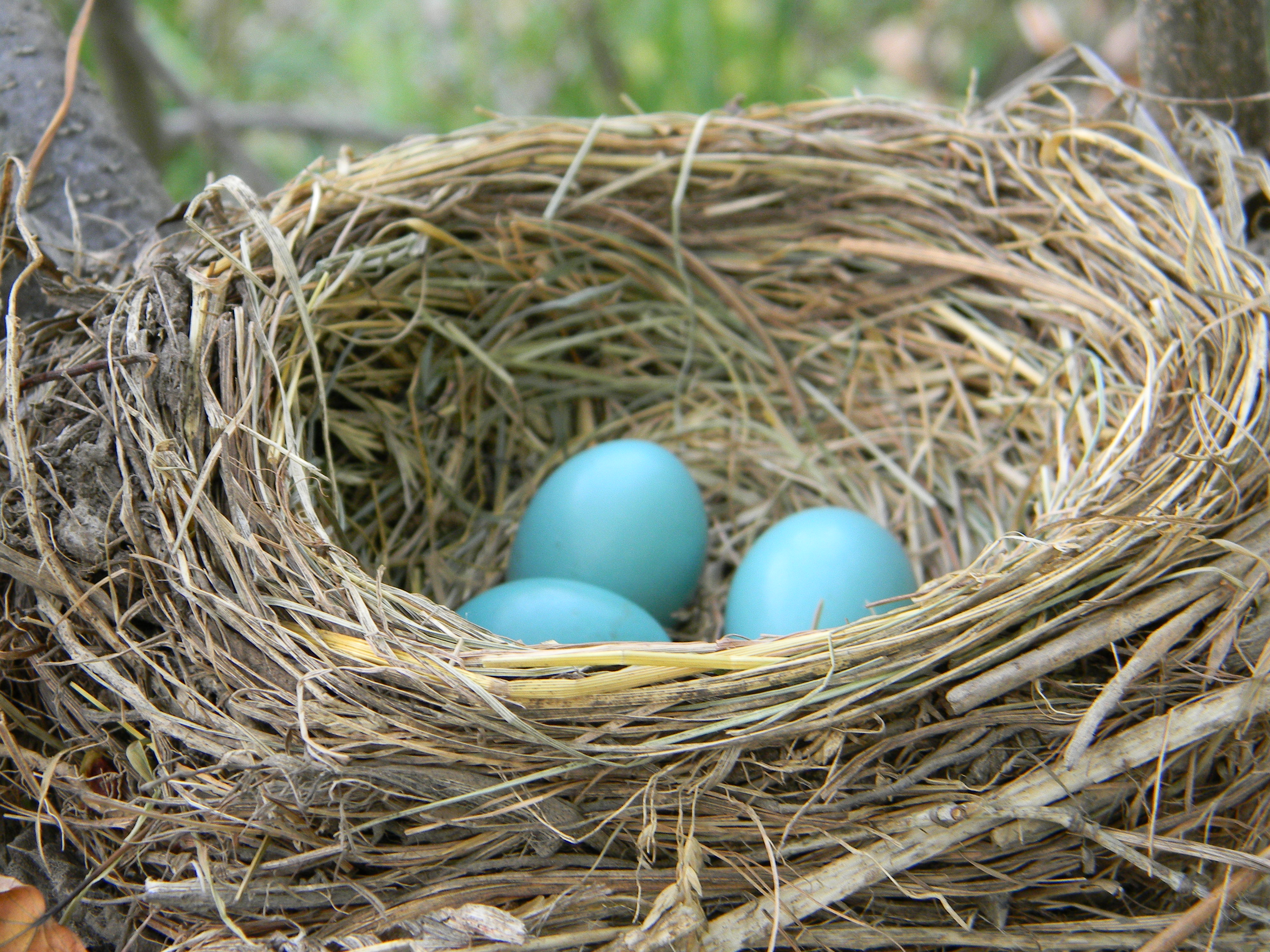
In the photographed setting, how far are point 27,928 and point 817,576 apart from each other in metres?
0.86

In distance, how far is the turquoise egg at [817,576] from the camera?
1102 mm

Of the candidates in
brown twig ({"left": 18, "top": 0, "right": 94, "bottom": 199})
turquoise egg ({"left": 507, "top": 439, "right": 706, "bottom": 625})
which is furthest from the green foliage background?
turquoise egg ({"left": 507, "top": 439, "right": 706, "bottom": 625})

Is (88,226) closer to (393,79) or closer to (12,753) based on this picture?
(12,753)

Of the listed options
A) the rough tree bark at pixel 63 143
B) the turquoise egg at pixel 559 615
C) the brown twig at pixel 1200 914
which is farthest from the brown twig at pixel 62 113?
the brown twig at pixel 1200 914

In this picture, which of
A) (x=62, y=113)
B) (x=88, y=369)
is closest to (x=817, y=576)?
(x=88, y=369)

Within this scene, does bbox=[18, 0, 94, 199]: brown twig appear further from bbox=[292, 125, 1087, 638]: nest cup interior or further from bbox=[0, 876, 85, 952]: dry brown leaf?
bbox=[0, 876, 85, 952]: dry brown leaf

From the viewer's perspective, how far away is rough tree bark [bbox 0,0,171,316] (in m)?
1.21

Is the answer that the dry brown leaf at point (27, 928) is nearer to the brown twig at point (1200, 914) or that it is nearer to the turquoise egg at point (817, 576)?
the turquoise egg at point (817, 576)

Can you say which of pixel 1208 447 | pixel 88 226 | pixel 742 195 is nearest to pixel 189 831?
pixel 88 226

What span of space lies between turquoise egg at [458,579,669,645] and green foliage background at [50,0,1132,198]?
5.69 ft

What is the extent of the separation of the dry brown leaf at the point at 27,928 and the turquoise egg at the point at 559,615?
0.45 metres

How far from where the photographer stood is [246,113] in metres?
2.38

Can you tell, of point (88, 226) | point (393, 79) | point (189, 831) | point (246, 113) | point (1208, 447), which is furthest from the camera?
point (393, 79)

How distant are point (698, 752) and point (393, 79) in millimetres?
2809
